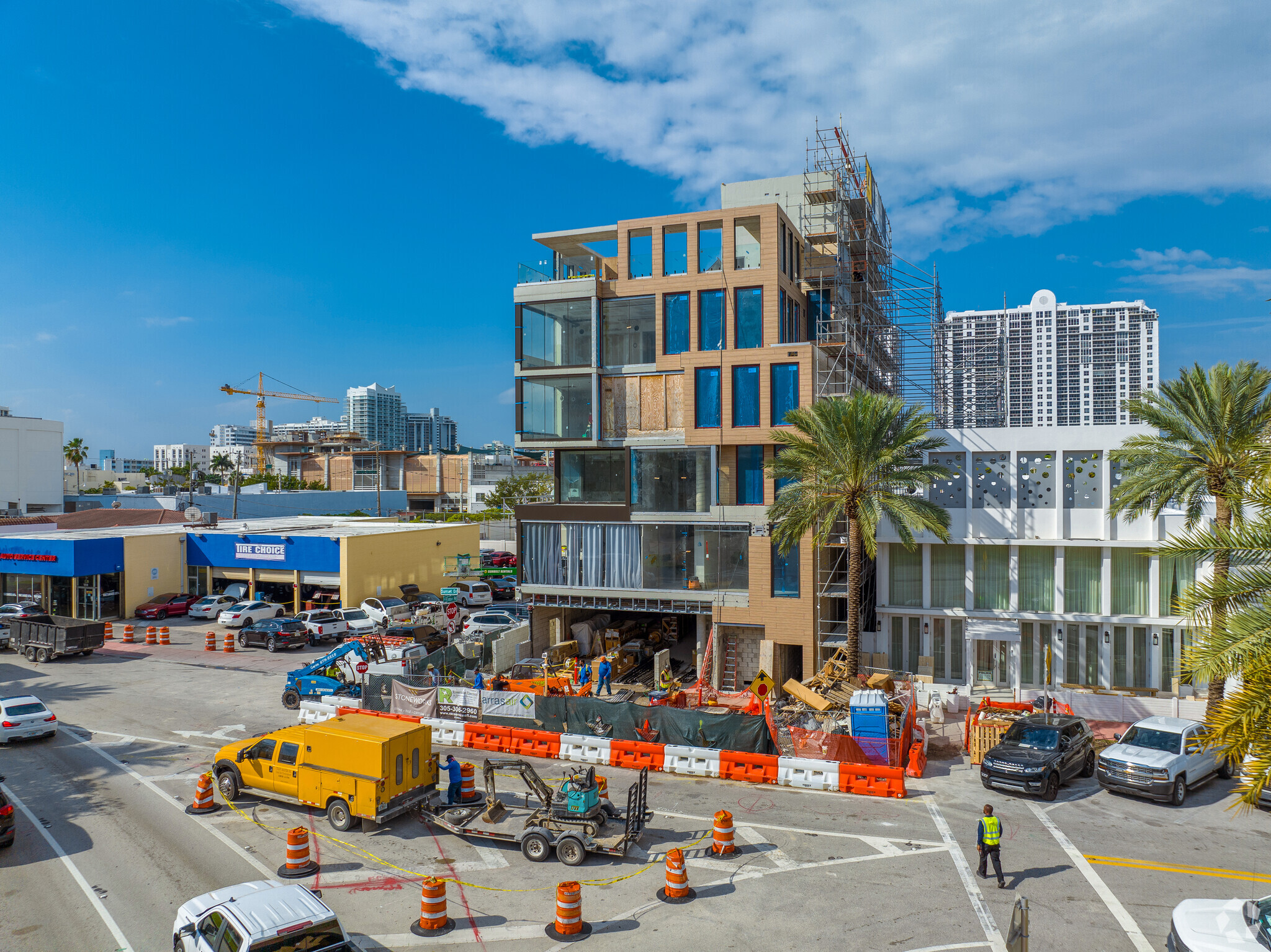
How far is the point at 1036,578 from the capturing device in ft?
96.9

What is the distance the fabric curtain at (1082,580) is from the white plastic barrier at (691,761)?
1637cm

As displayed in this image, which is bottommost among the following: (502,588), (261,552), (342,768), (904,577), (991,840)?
(502,588)

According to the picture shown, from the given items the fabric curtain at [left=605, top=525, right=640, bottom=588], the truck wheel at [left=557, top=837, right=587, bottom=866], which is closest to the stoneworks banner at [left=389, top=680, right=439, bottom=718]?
the truck wheel at [left=557, top=837, right=587, bottom=866]

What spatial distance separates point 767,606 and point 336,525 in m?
35.4

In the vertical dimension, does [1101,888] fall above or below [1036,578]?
below

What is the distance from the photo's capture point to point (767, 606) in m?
30.5

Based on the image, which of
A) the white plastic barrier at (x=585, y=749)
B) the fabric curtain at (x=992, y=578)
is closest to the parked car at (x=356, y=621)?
the white plastic barrier at (x=585, y=749)

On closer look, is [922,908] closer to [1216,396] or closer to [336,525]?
[1216,396]

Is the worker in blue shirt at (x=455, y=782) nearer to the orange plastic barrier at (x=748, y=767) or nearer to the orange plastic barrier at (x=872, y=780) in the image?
the orange plastic barrier at (x=748, y=767)

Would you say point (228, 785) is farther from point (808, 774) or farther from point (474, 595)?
point (474, 595)

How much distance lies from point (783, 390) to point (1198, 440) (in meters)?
13.4

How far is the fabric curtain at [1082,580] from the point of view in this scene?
95.0 ft

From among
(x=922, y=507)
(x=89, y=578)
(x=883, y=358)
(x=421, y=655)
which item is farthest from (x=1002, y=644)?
(x=89, y=578)

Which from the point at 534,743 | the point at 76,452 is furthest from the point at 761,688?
the point at 76,452
